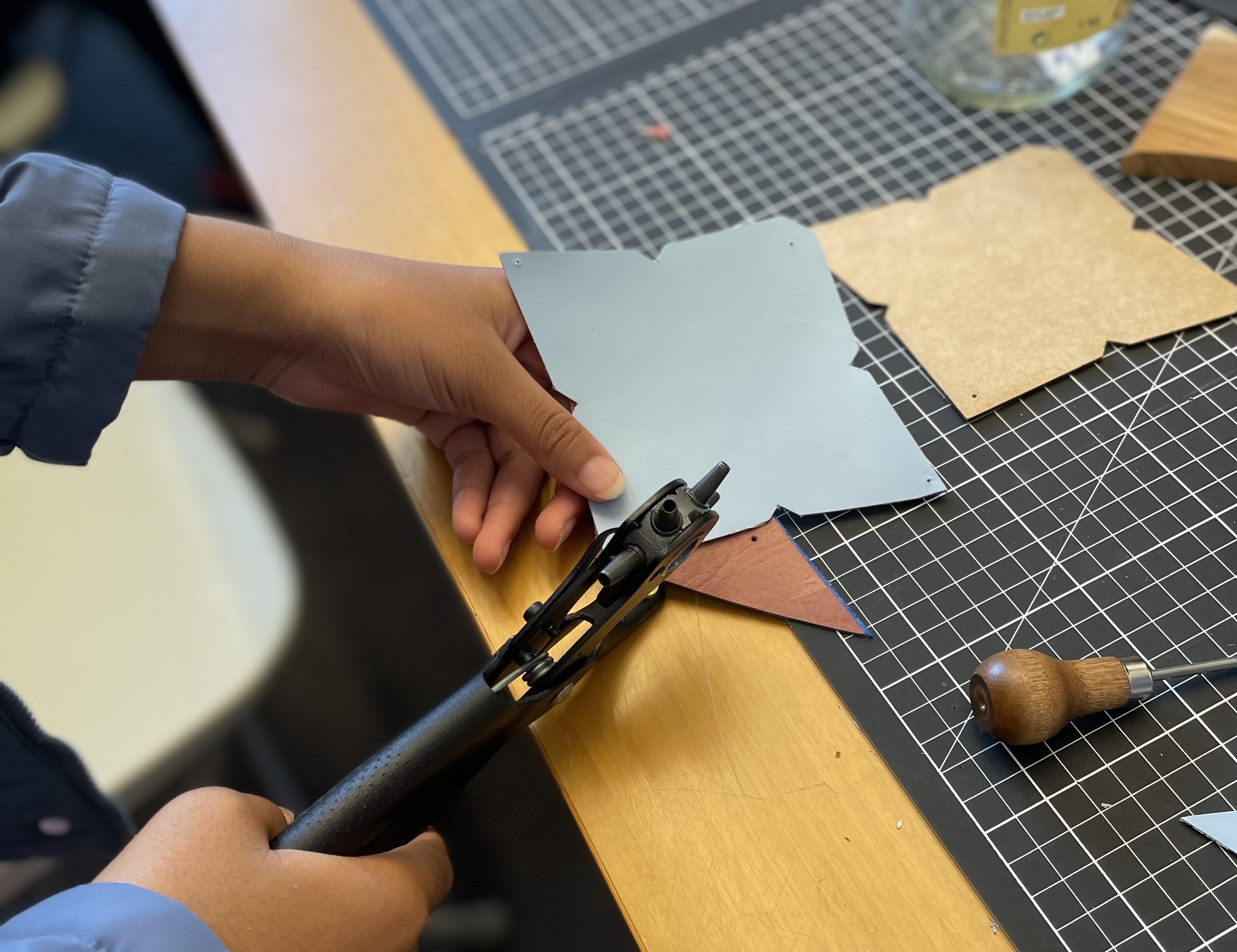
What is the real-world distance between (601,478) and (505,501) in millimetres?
94

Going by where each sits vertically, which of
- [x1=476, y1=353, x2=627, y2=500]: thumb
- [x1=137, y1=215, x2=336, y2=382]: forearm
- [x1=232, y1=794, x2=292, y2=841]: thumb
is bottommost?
[x1=232, y1=794, x2=292, y2=841]: thumb

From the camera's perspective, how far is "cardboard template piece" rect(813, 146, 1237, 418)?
820 mm

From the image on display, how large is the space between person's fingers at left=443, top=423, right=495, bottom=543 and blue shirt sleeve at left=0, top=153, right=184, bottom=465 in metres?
0.25

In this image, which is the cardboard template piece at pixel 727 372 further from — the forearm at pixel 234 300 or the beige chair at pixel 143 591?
the beige chair at pixel 143 591

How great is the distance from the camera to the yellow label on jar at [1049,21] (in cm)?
94

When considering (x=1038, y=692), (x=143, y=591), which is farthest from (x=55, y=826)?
(x=1038, y=692)

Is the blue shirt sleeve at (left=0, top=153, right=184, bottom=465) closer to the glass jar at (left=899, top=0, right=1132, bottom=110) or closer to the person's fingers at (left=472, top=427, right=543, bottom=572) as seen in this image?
the person's fingers at (left=472, top=427, right=543, bottom=572)

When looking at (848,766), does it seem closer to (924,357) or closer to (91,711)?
(924,357)

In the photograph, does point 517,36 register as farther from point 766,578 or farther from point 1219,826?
point 1219,826

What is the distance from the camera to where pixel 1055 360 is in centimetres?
81

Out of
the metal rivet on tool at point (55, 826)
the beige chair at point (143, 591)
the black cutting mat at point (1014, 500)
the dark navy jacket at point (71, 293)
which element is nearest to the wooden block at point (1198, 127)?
the black cutting mat at point (1014, 500)

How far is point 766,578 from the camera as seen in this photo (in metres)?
0.73

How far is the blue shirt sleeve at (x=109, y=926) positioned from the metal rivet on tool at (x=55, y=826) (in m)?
0.36

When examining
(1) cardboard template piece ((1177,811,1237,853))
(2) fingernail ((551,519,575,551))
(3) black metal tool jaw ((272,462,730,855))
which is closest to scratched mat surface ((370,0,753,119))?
(2) fingernail ((551,519,575,551))
